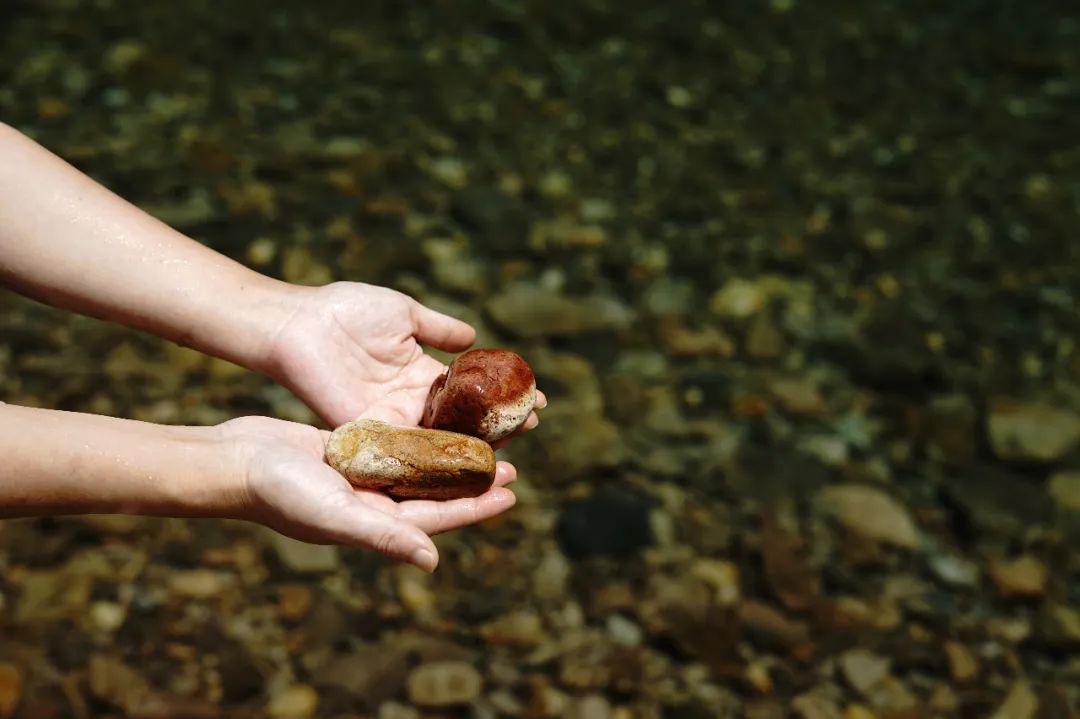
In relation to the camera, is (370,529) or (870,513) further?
(870,513)

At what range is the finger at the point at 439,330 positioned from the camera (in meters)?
2.73

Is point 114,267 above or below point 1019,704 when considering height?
above

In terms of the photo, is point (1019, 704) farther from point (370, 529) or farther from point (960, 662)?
point (370, 529)

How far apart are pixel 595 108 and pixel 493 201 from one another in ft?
3.57

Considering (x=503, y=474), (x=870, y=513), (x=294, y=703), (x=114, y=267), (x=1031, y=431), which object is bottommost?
(x=294, y=703)

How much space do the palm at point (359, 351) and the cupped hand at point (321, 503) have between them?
0.54 ft

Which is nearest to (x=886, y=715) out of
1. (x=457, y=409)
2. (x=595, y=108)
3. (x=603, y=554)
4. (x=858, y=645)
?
(x=858, y=645)

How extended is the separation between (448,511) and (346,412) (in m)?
0.43

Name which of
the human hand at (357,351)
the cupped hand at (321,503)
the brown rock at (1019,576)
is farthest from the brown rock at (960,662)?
the cupped hand at (321,503)

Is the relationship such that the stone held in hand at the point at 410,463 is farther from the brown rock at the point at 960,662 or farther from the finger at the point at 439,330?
the brown rock at the point at 960,662

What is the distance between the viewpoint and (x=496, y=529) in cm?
404

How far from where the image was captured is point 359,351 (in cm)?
264

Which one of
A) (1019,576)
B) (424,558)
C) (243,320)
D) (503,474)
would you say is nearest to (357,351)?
(243,320)

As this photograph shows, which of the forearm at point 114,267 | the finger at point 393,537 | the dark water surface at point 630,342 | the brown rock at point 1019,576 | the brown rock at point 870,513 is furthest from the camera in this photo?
the brown rock at point 870,513
